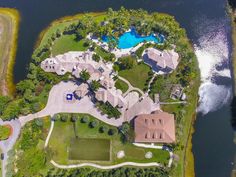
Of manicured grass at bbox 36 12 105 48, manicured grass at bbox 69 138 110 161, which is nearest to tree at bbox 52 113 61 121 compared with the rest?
manicured grass at bbox 69 138 110 161

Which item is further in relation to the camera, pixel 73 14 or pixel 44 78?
pixel 73 14

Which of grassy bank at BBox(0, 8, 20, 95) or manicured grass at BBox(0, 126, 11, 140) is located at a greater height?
grassy bank at BBox(0, 8, 20, 95)

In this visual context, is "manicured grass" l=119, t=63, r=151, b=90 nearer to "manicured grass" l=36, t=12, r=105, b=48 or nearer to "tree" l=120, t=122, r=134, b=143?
"tree" l=120, t=122, r=134, b=143

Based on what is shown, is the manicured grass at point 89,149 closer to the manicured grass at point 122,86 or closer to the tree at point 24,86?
the manicured grass at point 122,86

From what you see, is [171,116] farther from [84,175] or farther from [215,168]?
[84,175]

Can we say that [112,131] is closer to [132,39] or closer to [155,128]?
[155,128]

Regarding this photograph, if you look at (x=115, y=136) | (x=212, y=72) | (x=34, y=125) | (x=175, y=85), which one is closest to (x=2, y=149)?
(x=34, y=125)

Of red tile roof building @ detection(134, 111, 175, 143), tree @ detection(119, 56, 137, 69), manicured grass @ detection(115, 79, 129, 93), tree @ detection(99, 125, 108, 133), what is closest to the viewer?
red tile roof building @ detection(134, 111, 175, 143)
